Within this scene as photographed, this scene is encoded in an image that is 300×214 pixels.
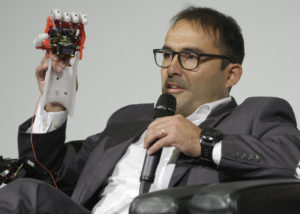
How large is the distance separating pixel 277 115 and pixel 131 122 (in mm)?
607

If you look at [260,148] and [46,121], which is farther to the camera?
[46,121]

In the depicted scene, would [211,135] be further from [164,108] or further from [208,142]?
[164,108]

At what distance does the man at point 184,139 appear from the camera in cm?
147

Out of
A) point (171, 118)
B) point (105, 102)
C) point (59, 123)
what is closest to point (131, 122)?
point (59, 123)

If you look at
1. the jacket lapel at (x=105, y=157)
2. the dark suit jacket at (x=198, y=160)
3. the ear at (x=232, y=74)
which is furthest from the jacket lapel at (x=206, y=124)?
the jacket lapel at (x=105, y=157)

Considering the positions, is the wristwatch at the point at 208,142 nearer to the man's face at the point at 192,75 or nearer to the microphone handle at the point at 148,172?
the microphone handle at the point at 148,172

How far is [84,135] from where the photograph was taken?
2742 mm

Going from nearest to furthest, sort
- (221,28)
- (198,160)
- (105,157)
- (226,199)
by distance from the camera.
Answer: (226,199)
(198,160)
(105,157)
(221,28)

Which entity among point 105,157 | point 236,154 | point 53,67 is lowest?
point 105,157

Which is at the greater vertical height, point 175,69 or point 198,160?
point 175,69

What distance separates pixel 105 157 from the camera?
1894 millimetres

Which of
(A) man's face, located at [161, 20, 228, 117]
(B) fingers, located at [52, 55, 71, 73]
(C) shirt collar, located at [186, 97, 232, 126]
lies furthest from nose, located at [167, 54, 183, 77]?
(B) fingers, located at [52, 55, 71, 73]

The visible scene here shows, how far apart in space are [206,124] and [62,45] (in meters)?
0.60

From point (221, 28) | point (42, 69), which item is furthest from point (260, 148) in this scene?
point (42, 69)
